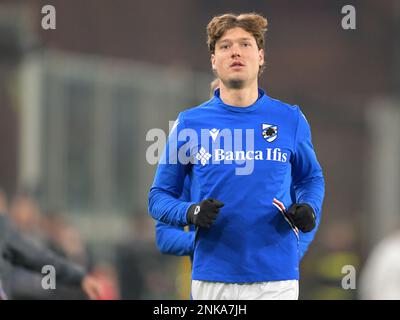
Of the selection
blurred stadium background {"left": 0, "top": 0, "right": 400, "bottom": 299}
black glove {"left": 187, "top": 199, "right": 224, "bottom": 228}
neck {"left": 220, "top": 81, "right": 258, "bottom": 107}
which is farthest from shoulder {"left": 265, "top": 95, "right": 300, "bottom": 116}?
blurred stadium background {"left": 0, "top": 0, "right": 400, "bottom": 299}

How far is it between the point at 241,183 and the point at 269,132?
0.34m

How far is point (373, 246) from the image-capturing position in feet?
93.7

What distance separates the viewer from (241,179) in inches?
273

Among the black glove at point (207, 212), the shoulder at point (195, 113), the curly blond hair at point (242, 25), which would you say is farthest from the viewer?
the shoulder at point (195, 113)

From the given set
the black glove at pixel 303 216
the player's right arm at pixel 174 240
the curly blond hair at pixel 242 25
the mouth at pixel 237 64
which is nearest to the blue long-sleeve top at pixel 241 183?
the black glove at pixel 303 216

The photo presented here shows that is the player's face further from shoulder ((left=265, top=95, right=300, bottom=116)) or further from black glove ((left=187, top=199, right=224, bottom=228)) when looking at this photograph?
black glove ((left=187, top=199, right=224, bottom=228))

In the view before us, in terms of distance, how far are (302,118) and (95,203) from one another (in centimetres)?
1734

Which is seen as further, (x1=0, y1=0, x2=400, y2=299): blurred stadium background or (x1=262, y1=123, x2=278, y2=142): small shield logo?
(x1=0, y1=0, x2=400, y2=299): blurred stadium background

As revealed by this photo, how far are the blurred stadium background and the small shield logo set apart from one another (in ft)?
25.0

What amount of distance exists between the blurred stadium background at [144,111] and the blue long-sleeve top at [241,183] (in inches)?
293

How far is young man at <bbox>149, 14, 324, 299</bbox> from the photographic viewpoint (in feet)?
22.8

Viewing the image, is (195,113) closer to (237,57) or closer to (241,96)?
(241,96)

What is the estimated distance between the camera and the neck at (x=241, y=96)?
7.07 meters

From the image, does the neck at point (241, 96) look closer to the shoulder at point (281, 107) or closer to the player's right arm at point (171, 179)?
the shoulder at point (281, 107)
